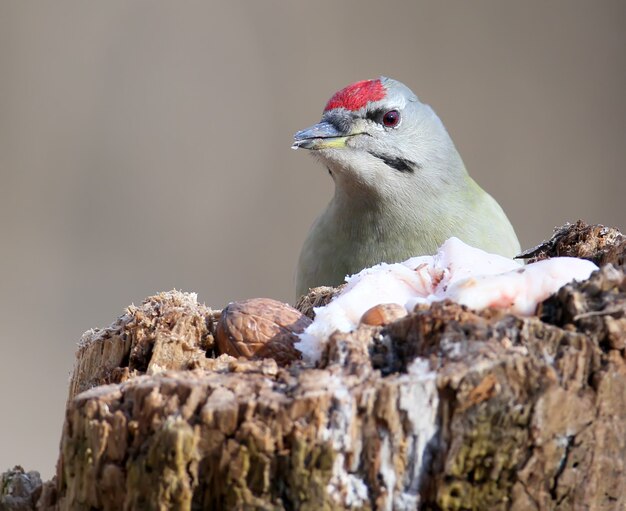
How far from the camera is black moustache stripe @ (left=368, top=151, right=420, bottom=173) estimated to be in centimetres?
380

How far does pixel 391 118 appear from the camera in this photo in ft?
12.5

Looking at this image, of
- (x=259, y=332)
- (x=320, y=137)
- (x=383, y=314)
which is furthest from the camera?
(x=320, y=137)

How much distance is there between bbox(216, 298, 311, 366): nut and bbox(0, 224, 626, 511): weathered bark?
322mm

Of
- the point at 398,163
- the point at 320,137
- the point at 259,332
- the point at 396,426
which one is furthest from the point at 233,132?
the point at 396,426

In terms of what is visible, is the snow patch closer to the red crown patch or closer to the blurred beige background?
the red crown patch

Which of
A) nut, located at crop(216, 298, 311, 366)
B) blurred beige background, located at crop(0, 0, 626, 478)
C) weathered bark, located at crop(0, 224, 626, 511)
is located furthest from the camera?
blurred beige background, located at crop(0, 0, 626, 478)

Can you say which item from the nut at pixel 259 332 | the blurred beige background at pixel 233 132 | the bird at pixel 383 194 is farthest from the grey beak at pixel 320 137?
the blurred beige background at pixel 233 132

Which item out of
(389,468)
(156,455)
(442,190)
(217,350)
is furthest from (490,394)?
(442,190)

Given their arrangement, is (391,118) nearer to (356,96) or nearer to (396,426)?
(356,96)

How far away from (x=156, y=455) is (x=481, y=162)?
18.4 ft

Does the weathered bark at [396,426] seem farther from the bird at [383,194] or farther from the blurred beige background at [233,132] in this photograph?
the blurred beige background at [233,132]

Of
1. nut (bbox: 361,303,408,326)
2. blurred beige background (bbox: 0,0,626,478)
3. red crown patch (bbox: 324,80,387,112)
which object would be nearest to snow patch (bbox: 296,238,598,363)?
nut (bbox: 361,303,408,326)

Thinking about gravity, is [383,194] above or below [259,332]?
above

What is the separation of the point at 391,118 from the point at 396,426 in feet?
7.97
